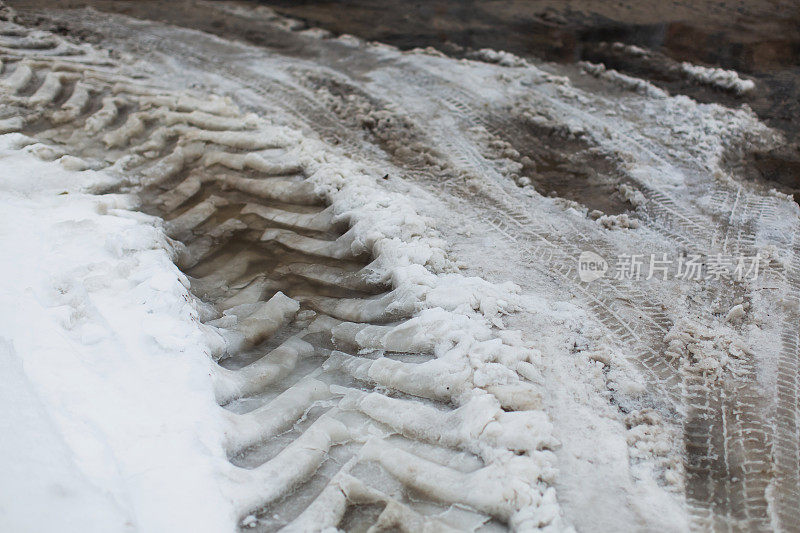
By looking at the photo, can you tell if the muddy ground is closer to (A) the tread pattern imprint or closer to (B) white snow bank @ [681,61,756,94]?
(B) white snow bank @ [681,61,756,94]

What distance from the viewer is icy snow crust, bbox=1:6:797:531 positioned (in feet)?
7.25

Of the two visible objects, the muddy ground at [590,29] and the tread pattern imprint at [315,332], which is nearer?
the tread pattern imprint at [315,332]

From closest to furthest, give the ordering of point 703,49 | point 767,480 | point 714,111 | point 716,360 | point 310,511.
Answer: point 310,511 < point 767,480 < point 716,360 < point 714,111 < point 703,49

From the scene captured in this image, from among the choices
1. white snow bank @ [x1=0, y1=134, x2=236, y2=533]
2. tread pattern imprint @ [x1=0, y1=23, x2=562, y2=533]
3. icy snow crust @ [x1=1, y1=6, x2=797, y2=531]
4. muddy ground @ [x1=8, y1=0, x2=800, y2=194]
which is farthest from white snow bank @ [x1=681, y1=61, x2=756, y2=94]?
white snow bank @ [x1=0, y1=134, x2=236, y2=533]

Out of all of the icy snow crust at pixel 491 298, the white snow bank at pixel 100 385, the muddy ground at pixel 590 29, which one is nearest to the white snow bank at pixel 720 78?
the muddy ground at pixel 590 29

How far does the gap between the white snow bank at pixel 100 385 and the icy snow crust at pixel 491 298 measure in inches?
5.9

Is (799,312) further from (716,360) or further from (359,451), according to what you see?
(359,451)

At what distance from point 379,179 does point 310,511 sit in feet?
9.16

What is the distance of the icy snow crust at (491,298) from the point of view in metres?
2.21

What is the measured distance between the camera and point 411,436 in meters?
2.42

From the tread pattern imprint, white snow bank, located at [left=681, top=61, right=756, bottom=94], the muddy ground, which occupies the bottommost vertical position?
the tread pattern imprint

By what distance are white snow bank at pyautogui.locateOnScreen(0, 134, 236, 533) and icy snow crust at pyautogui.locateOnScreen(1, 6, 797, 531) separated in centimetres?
15

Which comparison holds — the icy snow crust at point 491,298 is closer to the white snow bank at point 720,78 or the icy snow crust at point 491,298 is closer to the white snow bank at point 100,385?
the white snow bank at point 100,385

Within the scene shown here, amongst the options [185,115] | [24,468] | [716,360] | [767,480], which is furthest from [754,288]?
[185,115]
